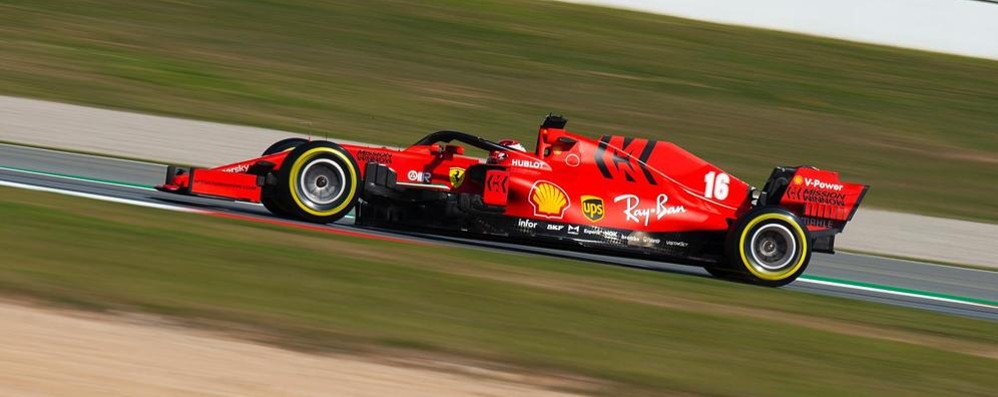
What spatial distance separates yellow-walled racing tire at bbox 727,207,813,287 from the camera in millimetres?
10039

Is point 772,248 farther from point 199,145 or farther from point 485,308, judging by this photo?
point 199,145

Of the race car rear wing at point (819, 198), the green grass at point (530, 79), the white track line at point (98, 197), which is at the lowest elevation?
the white track line at point (98, 197)

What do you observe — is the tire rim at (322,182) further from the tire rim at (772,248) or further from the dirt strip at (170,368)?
the tire rim at (772,248)

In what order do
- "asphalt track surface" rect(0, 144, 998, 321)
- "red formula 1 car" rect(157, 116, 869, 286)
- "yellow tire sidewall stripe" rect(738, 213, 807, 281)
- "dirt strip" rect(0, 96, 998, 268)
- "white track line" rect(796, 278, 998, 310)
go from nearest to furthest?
1. "red formula 1 car" rect(157, 116, 869, 286)
2. "yellow tire sidewall stripe" rect(738, 213, 807, 281)
3. "asphalt track surface" rect(0, 144, 998, 321)
4. "white track line" rect(796, 278, 998, 310)
5. "dirt strip" rect(0, 96, 998, 268)

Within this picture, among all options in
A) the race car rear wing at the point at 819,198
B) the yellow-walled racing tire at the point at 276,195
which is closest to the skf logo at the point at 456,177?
the yellow-walled racing tire at the point at 276,195

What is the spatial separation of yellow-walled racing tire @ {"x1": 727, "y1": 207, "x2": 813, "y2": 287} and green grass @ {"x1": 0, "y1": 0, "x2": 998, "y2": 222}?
626 centimetres


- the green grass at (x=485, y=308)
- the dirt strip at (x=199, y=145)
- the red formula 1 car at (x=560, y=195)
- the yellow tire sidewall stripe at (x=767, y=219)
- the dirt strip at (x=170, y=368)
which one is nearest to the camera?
the dirt strip at (x=170, y=368)

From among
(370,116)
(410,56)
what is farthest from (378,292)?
(410,56)

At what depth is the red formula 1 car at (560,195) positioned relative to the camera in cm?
976

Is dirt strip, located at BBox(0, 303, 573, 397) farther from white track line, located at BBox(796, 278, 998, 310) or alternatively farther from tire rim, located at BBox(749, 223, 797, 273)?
white track line, located at BBox(796, 278, 998, 310)

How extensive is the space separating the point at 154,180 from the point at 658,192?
540 cm

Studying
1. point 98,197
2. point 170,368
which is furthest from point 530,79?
point 170,368

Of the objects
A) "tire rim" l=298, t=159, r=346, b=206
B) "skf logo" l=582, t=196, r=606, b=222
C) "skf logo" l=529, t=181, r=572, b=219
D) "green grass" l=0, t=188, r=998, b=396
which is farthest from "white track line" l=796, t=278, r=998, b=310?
"tire rim" l=298, t=159, r=346, b=206

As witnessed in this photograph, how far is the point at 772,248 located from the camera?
400 inches
